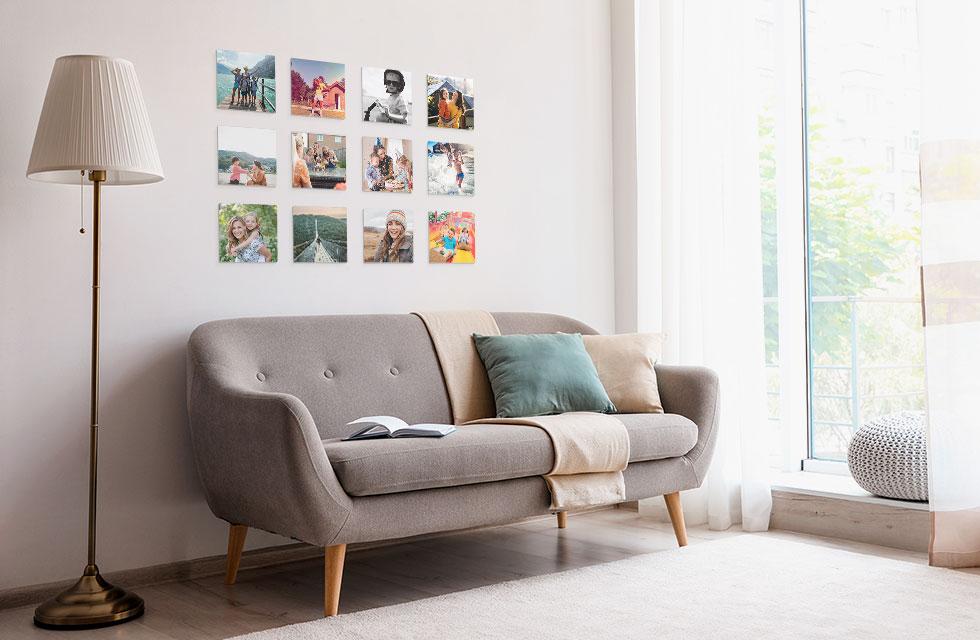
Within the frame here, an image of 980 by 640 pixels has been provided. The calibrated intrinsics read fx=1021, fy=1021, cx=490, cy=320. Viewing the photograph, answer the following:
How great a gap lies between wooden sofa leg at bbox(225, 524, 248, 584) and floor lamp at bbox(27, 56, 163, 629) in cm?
39

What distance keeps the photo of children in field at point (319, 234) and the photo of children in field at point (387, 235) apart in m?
0.11

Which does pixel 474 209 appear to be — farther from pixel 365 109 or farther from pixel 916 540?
pixel 916 540

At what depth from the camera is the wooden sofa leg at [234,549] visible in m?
3.43

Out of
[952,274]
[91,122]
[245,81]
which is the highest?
[245,81]

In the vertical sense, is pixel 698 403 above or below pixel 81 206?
below

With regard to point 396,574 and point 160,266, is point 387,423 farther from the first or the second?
point 160,266

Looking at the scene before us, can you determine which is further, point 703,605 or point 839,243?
point 839,243

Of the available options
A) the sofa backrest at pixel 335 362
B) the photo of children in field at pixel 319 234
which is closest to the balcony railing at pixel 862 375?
the sofa backrest at pixel 335 362

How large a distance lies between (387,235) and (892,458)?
2126mm

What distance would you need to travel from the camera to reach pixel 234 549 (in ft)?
11.3

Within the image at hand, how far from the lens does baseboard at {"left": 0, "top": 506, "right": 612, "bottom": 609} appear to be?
323 centimetres

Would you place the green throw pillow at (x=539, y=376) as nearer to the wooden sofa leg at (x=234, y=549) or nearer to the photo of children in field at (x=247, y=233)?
the photo of children in field at (x=247, y=233)

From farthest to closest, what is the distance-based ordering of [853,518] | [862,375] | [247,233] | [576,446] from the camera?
[862,375]
[853,518]
[247,233]
[576,446]

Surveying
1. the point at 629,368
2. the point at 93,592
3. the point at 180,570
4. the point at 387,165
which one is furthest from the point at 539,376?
the point at 93,592
